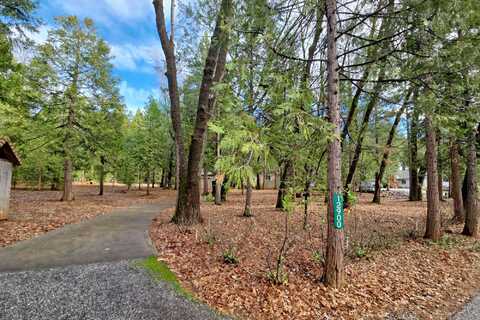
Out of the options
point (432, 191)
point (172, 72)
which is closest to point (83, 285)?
point (172, 72)

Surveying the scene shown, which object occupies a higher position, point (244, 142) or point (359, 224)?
point (244, 142)

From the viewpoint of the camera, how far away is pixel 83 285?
316 centimetres

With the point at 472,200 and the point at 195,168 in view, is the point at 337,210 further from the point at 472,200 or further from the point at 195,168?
the point at 472,200

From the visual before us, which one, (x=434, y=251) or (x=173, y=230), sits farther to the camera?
(x=173, y=230)

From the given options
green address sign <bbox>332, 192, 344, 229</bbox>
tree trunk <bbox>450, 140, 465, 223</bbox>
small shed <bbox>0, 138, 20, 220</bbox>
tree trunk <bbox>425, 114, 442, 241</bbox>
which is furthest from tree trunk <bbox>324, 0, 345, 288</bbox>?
small shed <bbox>0, 138, 20, 220</bbox>

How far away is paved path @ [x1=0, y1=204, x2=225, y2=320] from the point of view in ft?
8.56

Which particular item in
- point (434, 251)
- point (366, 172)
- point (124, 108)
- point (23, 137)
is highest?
point (124, 108)

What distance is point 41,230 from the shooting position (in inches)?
232

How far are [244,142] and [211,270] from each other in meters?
2.61

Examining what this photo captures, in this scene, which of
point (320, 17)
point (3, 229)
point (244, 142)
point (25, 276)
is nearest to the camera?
point (244, 142)

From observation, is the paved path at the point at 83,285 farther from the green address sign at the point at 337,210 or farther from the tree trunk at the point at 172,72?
the tree trunk at the point at 172,72

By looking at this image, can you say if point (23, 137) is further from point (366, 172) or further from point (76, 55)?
point (366, 172)

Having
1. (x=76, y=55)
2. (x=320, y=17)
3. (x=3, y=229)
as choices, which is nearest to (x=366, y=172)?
(x=320, y=17)

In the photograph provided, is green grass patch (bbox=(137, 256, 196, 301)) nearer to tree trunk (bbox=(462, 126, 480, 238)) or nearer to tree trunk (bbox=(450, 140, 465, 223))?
tree trunk (bbox=(462, 126, 480, 238))
